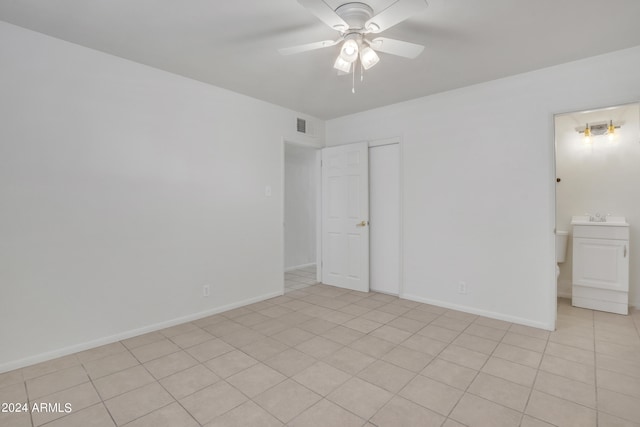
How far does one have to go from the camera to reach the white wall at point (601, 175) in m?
3.67

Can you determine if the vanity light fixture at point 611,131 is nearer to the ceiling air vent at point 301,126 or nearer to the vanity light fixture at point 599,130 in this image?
the vanity light fixture at point 599,130

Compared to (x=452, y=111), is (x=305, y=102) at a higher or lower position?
higher

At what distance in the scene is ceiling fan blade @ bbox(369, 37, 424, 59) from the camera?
2018mm

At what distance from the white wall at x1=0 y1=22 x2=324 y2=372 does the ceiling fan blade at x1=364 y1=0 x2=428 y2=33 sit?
215cm

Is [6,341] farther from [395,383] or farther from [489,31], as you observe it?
[489,31]

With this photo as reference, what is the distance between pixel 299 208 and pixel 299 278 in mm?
1531

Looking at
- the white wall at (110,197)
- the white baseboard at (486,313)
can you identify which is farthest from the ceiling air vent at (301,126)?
the white baseboard at (486,313)

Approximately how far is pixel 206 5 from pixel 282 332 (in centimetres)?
268

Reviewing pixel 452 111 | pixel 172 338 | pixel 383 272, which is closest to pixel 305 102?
pixel 452 111

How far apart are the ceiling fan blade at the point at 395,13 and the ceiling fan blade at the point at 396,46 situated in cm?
13

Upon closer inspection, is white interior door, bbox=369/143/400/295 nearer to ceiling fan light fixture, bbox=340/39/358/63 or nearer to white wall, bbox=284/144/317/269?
white wall, bbox=284/144/317/269

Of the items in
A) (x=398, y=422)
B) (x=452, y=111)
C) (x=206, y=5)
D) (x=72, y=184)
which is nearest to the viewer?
(x=398, y=422)

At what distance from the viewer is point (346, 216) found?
4.47 m

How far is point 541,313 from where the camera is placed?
3037 millimetres
